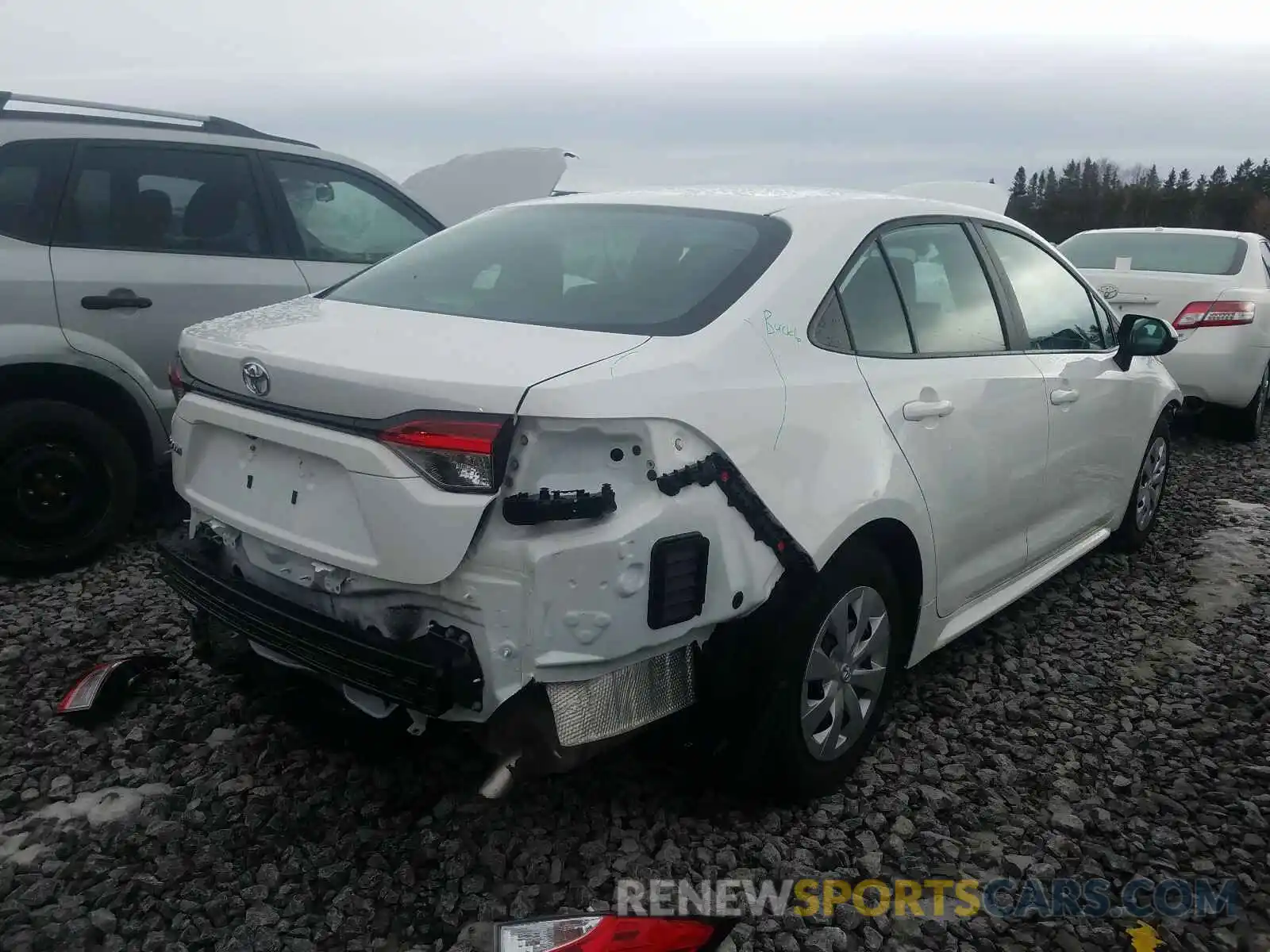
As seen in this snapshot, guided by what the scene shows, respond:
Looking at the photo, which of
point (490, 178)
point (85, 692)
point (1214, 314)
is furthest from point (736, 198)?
point (490, 178)

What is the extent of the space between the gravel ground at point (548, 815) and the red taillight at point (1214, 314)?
3.99m

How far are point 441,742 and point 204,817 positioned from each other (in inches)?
25.9

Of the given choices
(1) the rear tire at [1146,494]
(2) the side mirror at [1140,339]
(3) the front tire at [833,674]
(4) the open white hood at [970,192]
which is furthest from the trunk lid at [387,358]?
(4) the open white hood at [970,192]

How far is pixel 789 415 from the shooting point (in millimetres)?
2410

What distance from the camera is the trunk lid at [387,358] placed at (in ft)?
6.84

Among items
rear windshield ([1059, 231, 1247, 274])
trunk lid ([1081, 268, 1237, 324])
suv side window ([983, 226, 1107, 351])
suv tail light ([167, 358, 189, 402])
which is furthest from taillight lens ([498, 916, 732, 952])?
rear windshield ([1059, 231, 1247, 274])

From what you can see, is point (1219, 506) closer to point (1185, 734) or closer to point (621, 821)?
point (1185, 734)

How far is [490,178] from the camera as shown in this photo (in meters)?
9.28

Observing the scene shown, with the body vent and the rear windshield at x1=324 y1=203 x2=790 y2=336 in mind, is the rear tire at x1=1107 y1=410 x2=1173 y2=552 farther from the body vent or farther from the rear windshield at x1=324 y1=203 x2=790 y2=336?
the body vent

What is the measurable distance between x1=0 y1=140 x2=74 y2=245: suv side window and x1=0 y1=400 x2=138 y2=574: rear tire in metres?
0.70

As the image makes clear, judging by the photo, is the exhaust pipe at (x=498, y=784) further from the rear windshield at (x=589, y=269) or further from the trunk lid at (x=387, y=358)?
the rear windshield at (x=589, y=269)

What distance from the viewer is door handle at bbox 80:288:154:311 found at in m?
4.15

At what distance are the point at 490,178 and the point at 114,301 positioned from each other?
552cm

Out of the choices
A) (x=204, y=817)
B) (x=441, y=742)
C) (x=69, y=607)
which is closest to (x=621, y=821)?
(x=441, y=742)
